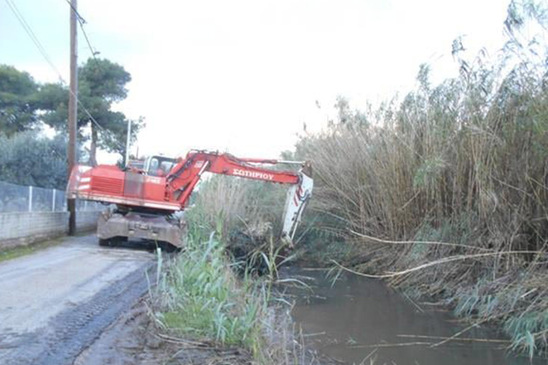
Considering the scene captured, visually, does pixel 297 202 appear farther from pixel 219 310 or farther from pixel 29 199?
pixel 219 310

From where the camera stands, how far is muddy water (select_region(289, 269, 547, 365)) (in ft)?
22.3

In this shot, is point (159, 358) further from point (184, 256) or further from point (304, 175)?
point (304, 175)

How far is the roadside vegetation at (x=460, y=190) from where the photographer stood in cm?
840

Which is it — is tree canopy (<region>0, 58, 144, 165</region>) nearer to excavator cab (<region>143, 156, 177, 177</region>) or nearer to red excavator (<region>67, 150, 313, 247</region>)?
excavator cab (<region>143, 156, 177, 177</region>)

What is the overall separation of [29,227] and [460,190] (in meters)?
10.6

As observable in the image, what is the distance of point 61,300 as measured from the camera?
23.7 ft

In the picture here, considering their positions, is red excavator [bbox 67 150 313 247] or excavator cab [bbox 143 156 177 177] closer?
red excavator [bbox 67 150 313 247]

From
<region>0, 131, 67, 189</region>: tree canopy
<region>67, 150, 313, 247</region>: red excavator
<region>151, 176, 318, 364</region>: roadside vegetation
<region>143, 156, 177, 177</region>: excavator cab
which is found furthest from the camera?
<region>0, 131, 67, 189</region>: tree canopy

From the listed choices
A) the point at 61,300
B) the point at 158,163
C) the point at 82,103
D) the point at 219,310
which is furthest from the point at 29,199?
the point at 82,103

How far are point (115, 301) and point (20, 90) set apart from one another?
32.6 meters

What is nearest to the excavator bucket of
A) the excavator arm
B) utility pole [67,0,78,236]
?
the excavator arm

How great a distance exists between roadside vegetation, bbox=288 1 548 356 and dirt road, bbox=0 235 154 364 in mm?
4757

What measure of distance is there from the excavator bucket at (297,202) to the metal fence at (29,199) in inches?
262

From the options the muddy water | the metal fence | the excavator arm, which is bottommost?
the muddy water
